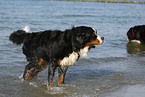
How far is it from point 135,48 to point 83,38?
19.4 ft

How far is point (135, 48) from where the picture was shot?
10008mm

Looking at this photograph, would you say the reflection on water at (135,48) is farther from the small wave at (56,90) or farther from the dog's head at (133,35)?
the small wave at (56,90)

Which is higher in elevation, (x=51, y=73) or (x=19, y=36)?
(x=19, y=36)

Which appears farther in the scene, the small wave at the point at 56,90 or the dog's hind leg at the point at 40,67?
the dog's hind leg at the point at 40,67

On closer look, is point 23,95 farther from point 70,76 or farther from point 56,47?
point 70,76

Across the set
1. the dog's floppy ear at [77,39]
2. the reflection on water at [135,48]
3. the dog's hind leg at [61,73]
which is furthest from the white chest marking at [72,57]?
the reflection on water at [135,48]

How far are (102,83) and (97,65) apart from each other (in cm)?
165

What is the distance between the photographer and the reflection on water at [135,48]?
930 cm

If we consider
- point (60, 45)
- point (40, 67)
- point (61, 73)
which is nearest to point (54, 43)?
point (60, 45)

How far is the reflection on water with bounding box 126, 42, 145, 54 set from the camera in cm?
930

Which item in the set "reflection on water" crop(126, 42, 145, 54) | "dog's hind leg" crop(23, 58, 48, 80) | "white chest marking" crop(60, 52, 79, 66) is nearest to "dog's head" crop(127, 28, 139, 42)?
"reflection on water" crop(126, 42, 145, 54)

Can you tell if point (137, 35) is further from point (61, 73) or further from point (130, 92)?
point (61, 73)

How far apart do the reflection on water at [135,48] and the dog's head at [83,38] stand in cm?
482

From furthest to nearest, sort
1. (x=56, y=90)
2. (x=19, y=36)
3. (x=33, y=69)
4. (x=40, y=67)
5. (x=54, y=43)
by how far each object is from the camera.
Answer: (x=33, y=69) → (x=40, y=67) → (x=19, y=36) → (x=56, y=90) → (x=54, y=43)
